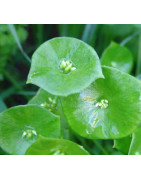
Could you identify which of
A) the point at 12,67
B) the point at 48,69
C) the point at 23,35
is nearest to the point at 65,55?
the point at 48,69

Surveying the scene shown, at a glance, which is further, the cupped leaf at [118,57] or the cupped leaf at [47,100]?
the cupped leaf at [118,57]

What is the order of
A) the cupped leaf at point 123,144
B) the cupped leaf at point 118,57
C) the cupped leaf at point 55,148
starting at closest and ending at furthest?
the cupped leaf at point 55,148 → the cupped leaf at point 123,144 → the cupped leaf at point 118,57

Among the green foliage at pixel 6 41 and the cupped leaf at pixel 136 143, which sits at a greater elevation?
the green foliage at pixel 6 41

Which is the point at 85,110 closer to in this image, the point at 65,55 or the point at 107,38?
the point at 65,55

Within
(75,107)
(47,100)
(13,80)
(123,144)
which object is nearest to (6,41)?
(13,80)

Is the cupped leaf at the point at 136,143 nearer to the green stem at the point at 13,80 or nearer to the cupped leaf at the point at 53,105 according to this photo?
the cupped leaf at the point at 53,105

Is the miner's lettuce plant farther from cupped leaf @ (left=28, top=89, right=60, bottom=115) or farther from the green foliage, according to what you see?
the green foliage

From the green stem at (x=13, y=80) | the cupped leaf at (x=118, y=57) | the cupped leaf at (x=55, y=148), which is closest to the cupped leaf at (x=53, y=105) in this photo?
the cupped leaf at (x=55, y=148)

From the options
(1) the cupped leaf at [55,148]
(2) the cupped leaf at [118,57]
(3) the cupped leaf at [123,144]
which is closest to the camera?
(1) the cupped leaf at [55,148]
